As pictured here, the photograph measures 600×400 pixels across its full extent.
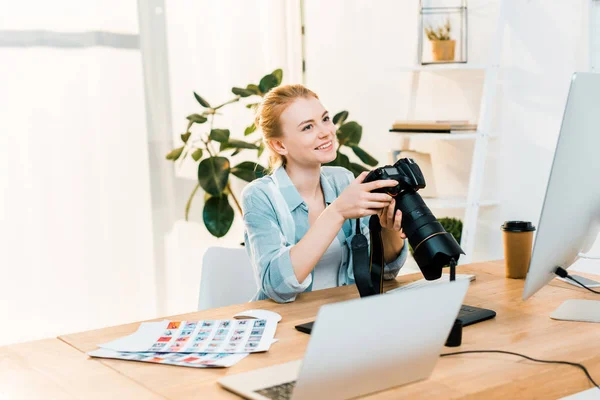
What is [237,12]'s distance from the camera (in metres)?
3.61

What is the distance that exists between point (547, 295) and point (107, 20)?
229cm

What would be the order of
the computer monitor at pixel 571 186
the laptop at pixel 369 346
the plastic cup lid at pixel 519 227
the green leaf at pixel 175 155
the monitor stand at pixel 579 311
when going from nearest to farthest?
the laptop at pixel 369 346
the computer monitor at pixel 571 186
the monitor stand at pixel 579 311
the plastic cup lid at pixel 519 227
the green leaf at pixel 175 155

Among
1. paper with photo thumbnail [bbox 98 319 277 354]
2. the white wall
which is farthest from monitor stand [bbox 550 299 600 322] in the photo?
the white wall

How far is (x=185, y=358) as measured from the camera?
4.24 feet

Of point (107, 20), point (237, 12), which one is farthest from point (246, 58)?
point (107, 20)

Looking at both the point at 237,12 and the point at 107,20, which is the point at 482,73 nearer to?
the point at 237,12

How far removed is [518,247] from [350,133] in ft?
5.08

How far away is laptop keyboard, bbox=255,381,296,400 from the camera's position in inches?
43.1

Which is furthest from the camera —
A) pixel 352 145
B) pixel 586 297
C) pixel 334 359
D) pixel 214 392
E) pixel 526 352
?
pixel 352 145

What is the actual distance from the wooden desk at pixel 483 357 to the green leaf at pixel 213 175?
149 centimetres

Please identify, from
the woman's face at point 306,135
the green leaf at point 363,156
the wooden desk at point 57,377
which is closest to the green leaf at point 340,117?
the green leaf at point 363,156

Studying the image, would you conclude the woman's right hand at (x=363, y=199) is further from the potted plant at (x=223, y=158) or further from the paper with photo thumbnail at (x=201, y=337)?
the potted plant at (x=223, y=158)

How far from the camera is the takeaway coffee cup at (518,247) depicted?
6.06 ft

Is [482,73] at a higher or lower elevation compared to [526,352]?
higher
